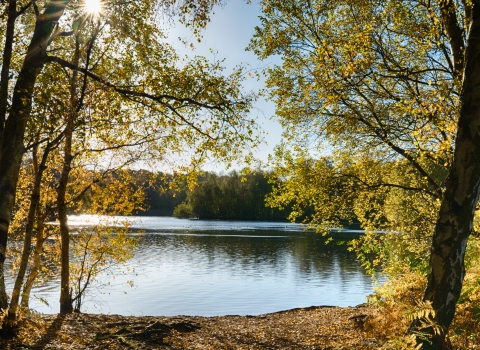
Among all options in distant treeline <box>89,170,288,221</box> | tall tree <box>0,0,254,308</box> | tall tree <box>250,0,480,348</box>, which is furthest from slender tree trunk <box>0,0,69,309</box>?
distant treeline <box>89,170,288,221</box>

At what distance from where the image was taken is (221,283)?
3194 centimetres

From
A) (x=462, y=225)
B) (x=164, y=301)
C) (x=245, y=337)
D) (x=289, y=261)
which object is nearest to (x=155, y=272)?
(x=164, y=301)

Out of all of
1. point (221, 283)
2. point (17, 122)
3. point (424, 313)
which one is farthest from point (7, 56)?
point (221, 283)

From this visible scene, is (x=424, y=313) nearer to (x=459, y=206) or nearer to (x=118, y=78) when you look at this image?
(x=459, y=206)

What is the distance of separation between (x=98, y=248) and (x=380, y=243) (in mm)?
10136

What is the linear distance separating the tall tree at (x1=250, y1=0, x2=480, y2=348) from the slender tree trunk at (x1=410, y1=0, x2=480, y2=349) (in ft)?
0.05

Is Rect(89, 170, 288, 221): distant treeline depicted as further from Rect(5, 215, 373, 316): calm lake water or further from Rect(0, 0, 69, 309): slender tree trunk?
Rect(0, 0, 69, 309): slender tree trunk

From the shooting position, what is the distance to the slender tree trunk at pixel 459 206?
673 centimetres

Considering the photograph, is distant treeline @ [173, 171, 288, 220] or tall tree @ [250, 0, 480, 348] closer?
tall tree @ [250, 0, 480, 348]

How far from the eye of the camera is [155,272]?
35844mm

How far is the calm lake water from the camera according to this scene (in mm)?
24906

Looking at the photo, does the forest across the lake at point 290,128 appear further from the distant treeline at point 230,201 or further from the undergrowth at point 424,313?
the distant treeline at point 230,201

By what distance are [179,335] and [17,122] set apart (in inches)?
276

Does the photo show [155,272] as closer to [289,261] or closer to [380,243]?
[289,261]
